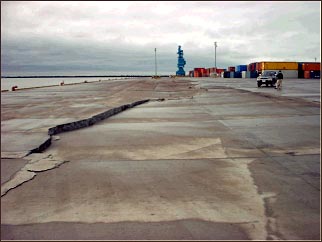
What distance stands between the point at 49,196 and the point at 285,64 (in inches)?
3612

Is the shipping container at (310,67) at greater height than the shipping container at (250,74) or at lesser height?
greater

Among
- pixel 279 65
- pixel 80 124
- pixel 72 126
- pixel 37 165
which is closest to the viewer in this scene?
pixel 37 165

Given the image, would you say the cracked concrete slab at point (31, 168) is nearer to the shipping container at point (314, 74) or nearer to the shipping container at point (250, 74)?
the shipping container at point (314, 74)

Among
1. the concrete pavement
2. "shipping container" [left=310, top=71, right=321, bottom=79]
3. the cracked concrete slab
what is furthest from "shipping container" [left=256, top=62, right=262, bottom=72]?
the cracked concrete slab

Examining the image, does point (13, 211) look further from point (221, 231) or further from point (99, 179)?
point (221, 231)

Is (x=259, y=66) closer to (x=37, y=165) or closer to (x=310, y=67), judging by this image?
(x=310, y=67)

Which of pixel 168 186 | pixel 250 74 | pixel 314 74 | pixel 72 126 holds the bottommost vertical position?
pixel 168 186

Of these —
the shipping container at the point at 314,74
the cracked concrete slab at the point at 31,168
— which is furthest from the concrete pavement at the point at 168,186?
the shipping container at the point at 314,74

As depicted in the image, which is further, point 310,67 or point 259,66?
point 259,66

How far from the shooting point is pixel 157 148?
9258 mm

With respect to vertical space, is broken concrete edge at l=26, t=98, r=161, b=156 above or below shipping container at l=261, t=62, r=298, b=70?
below

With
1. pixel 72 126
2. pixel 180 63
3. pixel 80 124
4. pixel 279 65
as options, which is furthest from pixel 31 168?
pixel 180 63

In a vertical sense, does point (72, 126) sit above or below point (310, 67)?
below

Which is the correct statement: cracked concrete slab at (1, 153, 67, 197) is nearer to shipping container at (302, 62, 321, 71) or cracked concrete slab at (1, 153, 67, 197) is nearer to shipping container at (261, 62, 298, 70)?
shipping container at (261, 62, 298, 70)
